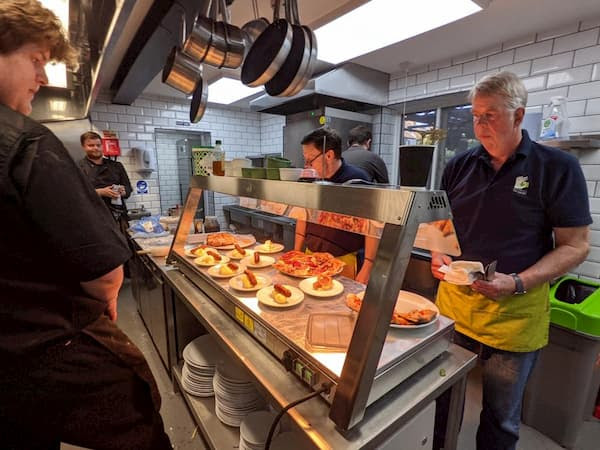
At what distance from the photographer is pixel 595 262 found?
2.26 metres

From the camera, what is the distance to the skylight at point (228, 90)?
3.33 meters

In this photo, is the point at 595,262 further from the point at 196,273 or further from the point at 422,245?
the point at 196,273

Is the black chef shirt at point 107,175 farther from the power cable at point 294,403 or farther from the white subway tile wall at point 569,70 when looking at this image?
the white subway tile wall at point 569,70

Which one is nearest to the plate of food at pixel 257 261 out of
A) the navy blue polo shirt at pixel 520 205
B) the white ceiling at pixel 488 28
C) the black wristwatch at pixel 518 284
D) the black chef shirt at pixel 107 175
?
the navy blue polo shirt at pixel 520 205

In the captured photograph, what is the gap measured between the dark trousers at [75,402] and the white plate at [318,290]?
0.72 m

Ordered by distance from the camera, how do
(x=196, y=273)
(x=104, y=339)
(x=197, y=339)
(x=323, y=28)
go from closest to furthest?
1. (x=104, y=339)
2. (x=196, y=273)
3. (x=197, y=339)
4. (x=323, y=28)

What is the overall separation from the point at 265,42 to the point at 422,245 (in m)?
1.44

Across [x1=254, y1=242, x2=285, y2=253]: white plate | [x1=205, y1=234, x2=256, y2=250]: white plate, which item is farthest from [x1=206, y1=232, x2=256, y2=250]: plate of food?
[x1=254, y1=242, x2=285, y2=253]: white plate

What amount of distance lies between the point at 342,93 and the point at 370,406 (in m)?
2.96

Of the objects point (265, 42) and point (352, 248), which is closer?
point (265, 42)

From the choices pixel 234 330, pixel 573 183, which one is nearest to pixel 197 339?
pixel 234 330

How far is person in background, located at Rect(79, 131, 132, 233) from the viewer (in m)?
3.74

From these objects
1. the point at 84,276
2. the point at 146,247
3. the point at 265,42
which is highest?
the point at 265,42

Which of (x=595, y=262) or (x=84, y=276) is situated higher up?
(x=84, y=276)
